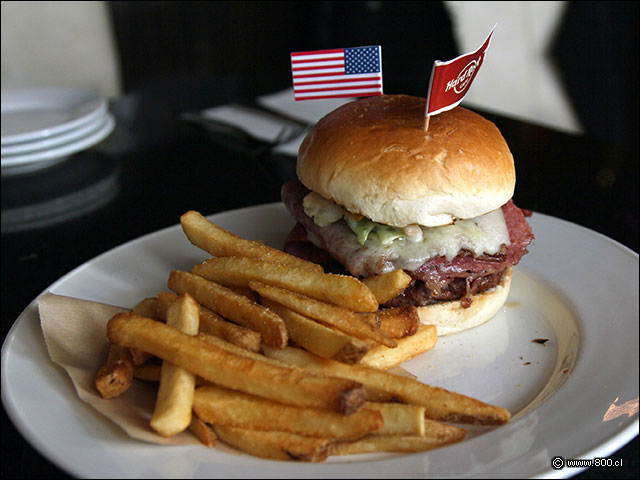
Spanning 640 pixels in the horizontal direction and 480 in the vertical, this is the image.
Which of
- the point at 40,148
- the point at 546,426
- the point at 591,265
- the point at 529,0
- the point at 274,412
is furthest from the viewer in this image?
the point at 529,0

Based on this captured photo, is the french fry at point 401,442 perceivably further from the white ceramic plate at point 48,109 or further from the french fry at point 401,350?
the white ceramic plate at point 48,109

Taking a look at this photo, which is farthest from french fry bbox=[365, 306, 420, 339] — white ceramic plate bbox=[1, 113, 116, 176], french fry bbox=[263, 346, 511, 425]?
white ceramic plate bbox=[1, 113, 116, 176]

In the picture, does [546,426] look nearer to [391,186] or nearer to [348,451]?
[348,451]

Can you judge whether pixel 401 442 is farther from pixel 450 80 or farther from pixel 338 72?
pixel 338 72

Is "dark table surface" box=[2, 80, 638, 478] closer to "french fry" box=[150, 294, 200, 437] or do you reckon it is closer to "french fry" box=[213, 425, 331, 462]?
"french fry" box=[150, 294, 200, 437]

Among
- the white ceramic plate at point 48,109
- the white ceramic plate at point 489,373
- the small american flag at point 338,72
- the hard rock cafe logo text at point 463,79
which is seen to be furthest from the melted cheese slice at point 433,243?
the white ceramic plate at point 48,109

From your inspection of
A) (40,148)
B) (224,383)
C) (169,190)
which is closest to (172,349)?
(224,383)
